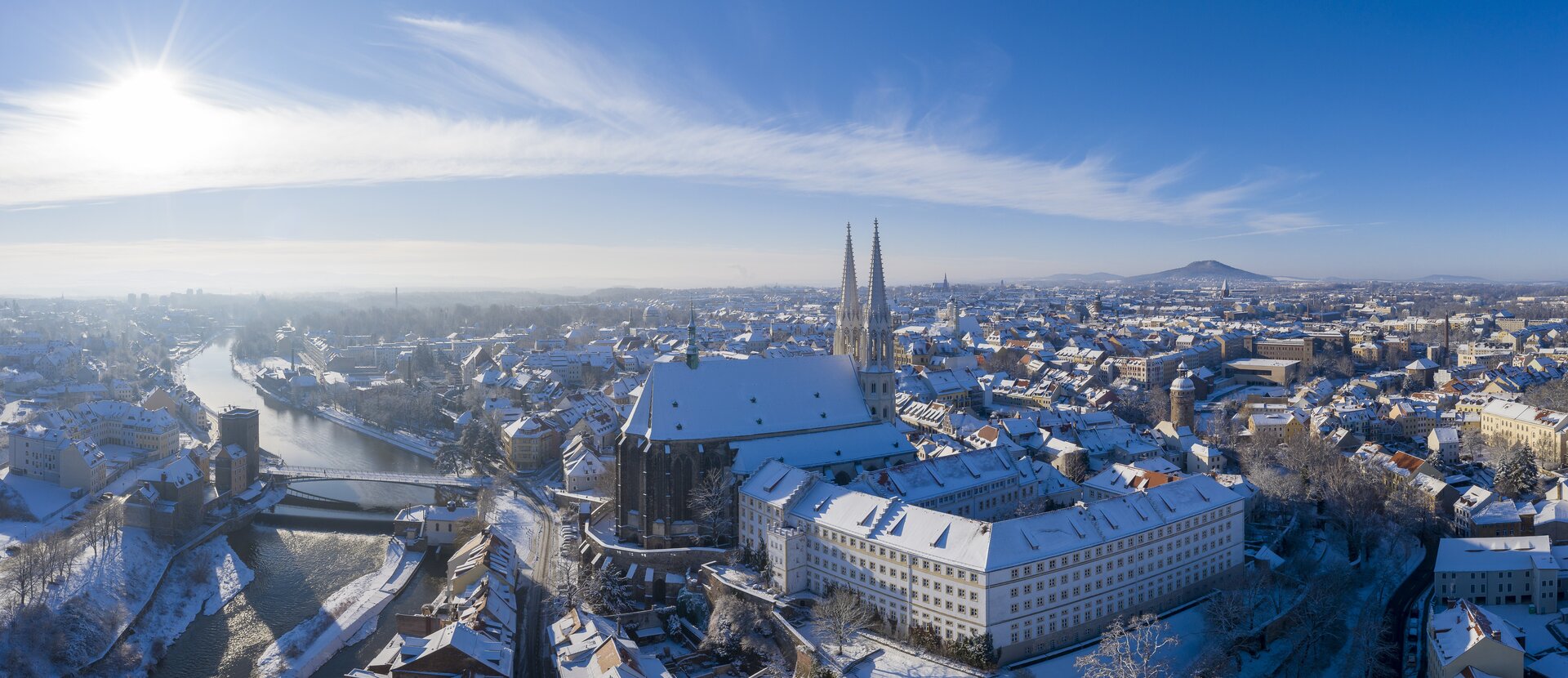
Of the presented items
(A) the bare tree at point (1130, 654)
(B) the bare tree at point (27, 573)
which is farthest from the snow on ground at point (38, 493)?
(A) the bare tree at point (1130, 654)

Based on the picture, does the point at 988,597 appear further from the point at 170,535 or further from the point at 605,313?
the point at 605,313

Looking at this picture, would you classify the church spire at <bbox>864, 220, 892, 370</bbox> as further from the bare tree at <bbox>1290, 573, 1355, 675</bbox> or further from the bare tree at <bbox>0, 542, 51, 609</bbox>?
the bare tree at <bbox>0, 542, 51, 609</bbox>

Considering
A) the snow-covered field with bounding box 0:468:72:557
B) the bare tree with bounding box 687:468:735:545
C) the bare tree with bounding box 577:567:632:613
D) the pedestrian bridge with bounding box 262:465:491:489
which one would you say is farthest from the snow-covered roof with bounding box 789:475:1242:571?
the snow-covered field with bounding box 0:468:72:557

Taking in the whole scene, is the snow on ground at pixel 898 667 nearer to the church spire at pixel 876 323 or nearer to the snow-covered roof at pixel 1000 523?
the snow-covered roof at pixel 1000 523

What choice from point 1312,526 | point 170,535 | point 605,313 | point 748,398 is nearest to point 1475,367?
point 1312,526

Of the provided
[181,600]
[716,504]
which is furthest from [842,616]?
[181,600]

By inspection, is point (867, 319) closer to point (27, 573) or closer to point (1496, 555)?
point (1496, 555)
